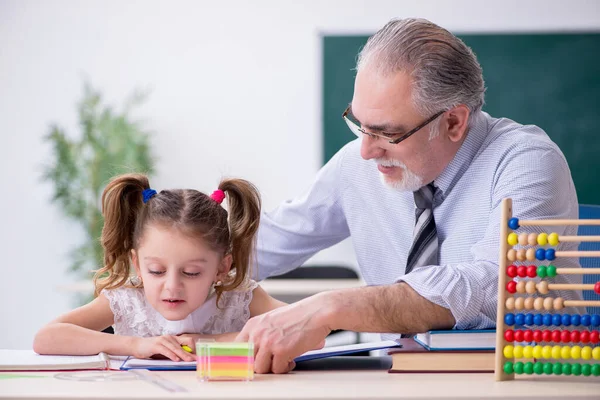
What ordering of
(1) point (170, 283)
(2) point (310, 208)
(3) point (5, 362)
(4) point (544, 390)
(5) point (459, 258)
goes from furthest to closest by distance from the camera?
(2) point (310, 208) → (5) point (459, 258) → (1) point (170, 283) → (3) point (5, 362) → (4) point (544, 390)

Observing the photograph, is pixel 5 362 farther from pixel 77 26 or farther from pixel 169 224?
pixel 77 26

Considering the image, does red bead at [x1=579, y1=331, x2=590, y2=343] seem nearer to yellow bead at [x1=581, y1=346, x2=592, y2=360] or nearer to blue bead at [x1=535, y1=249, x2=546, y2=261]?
yellow bead at [x1=581, y1=346, x2=592, y2=360]

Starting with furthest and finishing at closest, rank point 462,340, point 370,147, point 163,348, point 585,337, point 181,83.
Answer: point 181,83 < point 370,147 < point 163,348 < point 462,340 < point 585,337

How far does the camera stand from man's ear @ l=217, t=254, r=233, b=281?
201 centimetres

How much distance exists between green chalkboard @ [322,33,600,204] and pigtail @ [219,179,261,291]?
12.6 ft

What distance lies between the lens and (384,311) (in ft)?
5.09

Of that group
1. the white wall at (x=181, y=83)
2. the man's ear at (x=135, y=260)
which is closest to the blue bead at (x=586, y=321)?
the man's ear at (x=135, y=260)

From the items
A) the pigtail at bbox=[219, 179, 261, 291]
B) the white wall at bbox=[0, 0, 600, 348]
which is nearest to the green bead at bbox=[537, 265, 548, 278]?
the pigtail at bbox=[219, 179, 261, 291]

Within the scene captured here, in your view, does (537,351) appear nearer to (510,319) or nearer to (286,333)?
(510,319)

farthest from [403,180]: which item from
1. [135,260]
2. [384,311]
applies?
[135,260]

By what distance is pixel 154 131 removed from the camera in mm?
6051

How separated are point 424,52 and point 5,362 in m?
1.30

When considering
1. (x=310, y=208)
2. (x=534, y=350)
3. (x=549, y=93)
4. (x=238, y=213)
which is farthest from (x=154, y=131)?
(x=534, y=350)

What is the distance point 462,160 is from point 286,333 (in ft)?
2.99
